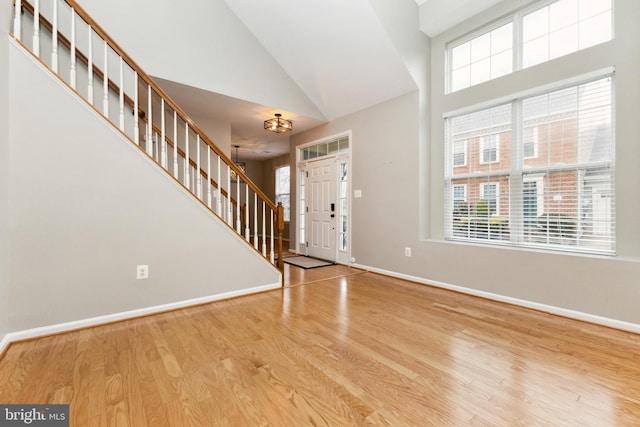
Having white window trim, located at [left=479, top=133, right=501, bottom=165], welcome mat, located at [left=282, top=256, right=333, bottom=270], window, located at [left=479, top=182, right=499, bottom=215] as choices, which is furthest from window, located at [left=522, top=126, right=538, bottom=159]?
welcome mat, located at [left=282, top=256, right=333, bottom=270]

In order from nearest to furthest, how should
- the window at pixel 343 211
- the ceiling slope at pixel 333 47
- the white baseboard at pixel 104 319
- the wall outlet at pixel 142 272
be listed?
the white baseboard at pixel 104 319 → the wall outlet at pixel 142 272 → the ceiling slope at pixel 333 47 → the window at pixel 343 211

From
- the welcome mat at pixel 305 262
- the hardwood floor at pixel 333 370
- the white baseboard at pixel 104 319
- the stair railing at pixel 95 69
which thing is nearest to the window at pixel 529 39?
the hardwood floor at pixel 333 370

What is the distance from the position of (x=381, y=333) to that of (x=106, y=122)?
2.96m

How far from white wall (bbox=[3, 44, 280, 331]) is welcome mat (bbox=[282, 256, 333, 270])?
222 centimetres

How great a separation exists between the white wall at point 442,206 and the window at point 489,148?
1.67 ft

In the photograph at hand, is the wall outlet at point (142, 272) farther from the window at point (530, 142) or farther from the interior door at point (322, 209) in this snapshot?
the window at point (530, 142)

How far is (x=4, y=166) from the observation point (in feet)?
6.74

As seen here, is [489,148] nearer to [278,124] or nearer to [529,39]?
[529,39]

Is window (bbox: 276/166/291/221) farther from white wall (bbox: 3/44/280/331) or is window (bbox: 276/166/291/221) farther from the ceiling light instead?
white wall (bbox: 3/44/280/331)

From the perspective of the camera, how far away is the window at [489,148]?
11.4ft

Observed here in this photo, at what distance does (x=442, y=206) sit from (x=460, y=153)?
29.3 inches

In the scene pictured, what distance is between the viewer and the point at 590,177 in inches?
110

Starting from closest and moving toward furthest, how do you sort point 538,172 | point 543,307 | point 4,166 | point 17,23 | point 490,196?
point 4,166
point 17,23
point 543,307
point 538,172
point 490,196

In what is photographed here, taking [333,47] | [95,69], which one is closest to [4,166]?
[95,69]
